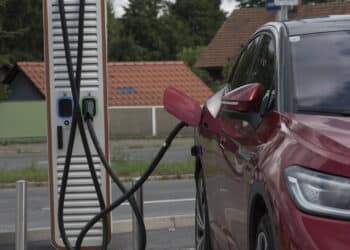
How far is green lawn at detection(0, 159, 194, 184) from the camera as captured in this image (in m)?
16.3

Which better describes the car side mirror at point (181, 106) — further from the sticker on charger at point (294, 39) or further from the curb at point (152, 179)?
the curb at point (152, 179)

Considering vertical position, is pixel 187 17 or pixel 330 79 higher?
pixel 187 17

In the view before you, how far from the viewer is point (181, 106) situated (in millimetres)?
5859

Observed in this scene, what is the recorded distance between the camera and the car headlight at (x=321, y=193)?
335 centimetres

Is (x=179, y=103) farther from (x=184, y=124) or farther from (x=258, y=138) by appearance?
(x=258, y=138)

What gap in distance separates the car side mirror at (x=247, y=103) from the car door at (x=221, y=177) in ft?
1.16

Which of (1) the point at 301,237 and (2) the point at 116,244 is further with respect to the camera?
(2) the point at 116,244

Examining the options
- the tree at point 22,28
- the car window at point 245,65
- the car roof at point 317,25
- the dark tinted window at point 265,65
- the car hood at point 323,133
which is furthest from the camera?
the tree at point 22,28

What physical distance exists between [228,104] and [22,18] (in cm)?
4037

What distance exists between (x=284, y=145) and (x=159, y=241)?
→ 13.8ft

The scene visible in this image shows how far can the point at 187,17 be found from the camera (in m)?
77.5

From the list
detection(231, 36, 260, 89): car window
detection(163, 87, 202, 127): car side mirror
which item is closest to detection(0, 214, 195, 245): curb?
detection(163, 87, 202, 127): car side mirror

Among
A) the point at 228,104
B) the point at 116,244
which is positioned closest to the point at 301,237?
the point at 228,104

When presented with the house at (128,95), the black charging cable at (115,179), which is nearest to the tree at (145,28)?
the house at (128,95)
